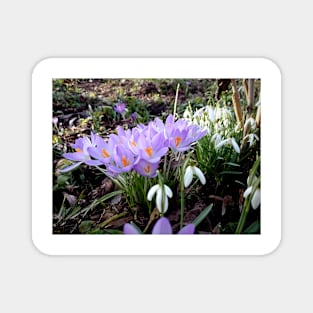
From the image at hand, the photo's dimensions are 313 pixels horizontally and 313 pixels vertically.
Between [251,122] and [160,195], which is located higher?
[251,122]

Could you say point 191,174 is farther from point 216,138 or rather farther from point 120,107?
point 120,107

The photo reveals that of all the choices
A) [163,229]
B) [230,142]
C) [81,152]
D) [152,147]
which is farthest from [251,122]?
[81,152]

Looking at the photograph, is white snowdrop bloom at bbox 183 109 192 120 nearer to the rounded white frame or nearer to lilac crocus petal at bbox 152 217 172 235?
the rounded white frame

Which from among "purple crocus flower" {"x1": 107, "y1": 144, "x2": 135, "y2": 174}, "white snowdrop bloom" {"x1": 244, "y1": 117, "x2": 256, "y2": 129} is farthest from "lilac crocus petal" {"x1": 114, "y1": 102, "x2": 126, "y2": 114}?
"white snowdrop bloom" {"x1": 244, "y1": 117, "x2": 256, "y2": 129}

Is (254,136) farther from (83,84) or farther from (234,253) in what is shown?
(83,84)
